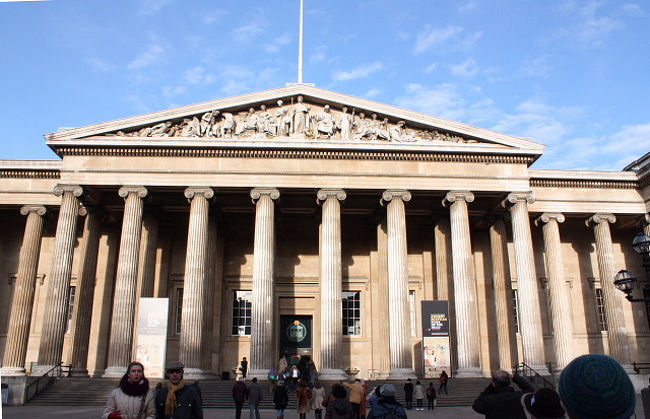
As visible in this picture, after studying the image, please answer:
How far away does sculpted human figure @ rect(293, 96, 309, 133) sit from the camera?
1046 inches

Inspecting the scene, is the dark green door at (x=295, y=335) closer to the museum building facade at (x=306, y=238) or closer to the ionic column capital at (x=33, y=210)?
the museum building facade at (x=306, y=238)

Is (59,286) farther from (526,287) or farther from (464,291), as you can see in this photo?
(526,287)

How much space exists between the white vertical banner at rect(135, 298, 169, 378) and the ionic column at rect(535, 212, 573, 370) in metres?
17.5

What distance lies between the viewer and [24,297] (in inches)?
1074

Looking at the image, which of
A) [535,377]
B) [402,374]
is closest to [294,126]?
[402,374]

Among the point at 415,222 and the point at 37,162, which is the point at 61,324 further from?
the point at 415,222

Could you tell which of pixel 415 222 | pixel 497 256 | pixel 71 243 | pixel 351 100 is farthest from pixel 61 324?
pixel 497 256

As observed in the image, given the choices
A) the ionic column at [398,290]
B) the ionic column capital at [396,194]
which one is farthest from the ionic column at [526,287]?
the ionic column at [398,290]

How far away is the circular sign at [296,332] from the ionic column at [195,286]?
6.44 metres

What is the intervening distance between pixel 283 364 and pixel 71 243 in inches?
431

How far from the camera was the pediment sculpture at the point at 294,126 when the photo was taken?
2642cm

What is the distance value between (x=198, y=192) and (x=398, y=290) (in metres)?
10.00

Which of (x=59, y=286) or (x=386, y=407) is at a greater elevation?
(x=59, y=286)

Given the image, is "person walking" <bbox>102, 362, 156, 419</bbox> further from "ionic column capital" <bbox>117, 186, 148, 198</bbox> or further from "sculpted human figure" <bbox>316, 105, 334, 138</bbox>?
"sculpted human figure" <bbox>316, 105, 334, 138</bbox>
